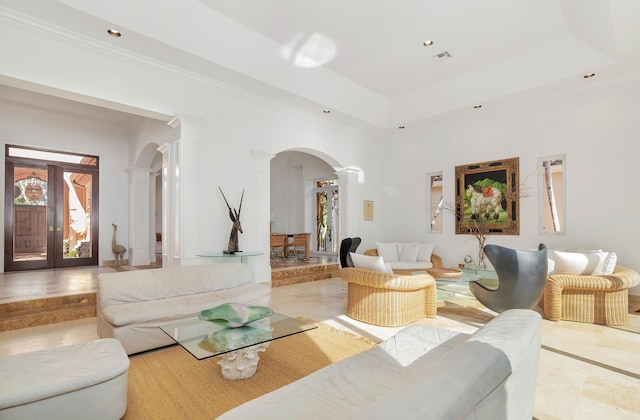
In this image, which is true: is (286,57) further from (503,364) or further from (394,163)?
(503,364)

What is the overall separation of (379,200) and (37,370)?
7370 millimetres

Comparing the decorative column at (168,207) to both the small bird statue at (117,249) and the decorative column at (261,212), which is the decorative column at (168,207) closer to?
the decorative column at (261,212)

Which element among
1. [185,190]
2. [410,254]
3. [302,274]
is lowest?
[302,274]

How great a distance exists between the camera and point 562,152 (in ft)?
18.9

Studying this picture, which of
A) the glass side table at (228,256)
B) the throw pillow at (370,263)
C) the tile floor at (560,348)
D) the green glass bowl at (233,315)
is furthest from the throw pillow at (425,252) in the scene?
the green glass bowl at (233,315)

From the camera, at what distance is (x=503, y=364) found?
125 centimetres

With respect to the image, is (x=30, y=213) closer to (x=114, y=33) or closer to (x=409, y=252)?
(x=114, y=33)

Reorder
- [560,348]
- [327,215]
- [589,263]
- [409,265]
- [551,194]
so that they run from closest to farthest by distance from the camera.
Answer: [560,348], [589,263], [551,194], [409,265], [327,215]

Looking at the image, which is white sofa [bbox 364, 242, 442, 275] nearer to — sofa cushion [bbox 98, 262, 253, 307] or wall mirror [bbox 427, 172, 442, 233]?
wall mirror [bbox 427, 172, 442, 233]

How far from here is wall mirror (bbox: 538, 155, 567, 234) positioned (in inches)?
228

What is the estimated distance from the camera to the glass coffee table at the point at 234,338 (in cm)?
233

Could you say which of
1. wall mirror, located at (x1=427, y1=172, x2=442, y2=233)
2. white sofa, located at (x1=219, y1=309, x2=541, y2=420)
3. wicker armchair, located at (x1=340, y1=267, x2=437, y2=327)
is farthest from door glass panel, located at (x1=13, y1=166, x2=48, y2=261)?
wall mirror, located at (x1=427, y1=172, x2=442, y2=233)

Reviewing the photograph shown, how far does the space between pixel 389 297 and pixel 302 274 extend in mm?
3230

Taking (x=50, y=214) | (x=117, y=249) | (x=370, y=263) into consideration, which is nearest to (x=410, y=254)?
(x=370, y=263)
